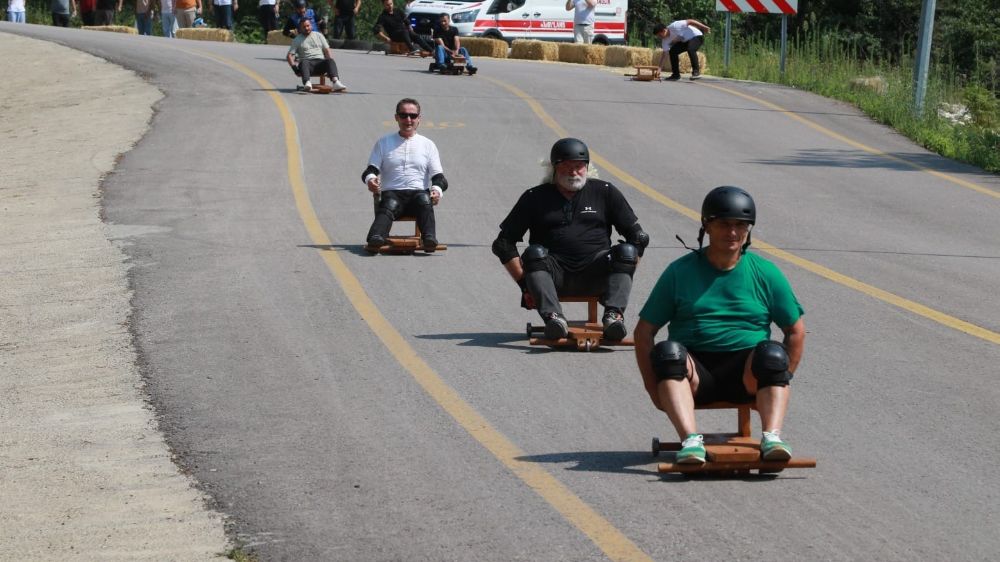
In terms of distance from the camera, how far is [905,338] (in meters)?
11.3

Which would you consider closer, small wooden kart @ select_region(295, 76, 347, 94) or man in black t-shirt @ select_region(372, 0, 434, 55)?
small wooden kart @ select_region(295, 76, 347, 94)

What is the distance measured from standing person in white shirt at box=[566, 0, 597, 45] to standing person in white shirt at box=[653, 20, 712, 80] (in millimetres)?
7276

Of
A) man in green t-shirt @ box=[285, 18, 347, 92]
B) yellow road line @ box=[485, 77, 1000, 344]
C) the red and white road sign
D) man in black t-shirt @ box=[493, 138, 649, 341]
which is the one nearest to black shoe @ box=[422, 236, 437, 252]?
yellow road line @ box=[485, 77, 1000, 344]

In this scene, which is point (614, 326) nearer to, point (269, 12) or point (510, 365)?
point (510, 365)

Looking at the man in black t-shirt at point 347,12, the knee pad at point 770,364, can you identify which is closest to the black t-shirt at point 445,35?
the man in black t-shirt at point 347,12

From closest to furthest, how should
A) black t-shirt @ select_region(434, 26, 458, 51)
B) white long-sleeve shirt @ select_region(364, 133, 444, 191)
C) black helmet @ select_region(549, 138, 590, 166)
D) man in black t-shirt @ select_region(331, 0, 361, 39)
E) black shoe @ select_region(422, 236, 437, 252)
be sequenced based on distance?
black helmet @ select_region(549, 138, 590, 166) < black shoe @ select_region(422, 236, 437, 252) < white long-sleeve shirt @ select_region(364, 133, 444, 191) < black t-shirt @ select_region(434, 26, 458, 51) < man in black t-shirt @ select_region(331, 0, 361, 39)

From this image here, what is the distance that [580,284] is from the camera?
1091 centimetres

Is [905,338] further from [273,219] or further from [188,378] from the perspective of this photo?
[273,219]

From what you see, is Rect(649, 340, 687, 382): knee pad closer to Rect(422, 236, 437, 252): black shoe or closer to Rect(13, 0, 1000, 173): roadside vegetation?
Rect(422, 236, 437, 252): black shoe

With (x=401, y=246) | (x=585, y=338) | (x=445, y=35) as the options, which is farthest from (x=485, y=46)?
(x=585, y=338)

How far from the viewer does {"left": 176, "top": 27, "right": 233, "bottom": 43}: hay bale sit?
47062 mm

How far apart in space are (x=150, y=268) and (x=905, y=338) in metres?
6.91

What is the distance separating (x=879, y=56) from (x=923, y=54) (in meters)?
13.8

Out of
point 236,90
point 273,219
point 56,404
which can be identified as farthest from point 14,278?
point 236,90
